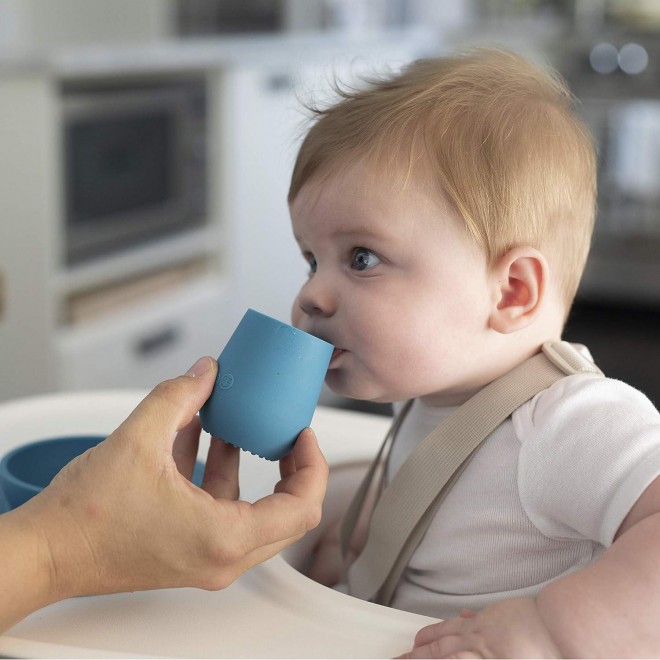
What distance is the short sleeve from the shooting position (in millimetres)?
639

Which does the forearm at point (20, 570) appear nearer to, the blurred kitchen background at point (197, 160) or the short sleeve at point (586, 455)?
the short sleeve at point (586, 455)

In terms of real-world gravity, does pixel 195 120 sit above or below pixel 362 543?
above

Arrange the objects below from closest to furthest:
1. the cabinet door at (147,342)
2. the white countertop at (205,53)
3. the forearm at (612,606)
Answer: the forearm at (612,606) < the white countertop at (205,53) < the cabinet door at (147,342)

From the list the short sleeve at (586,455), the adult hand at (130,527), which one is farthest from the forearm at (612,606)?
the adult hand at (130,527)

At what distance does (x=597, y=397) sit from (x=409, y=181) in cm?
21

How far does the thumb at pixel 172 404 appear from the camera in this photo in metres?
0.61

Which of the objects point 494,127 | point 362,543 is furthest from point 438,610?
point 494,127

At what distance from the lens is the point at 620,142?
11.2ft

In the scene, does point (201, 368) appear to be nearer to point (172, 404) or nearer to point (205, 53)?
point (172, 404)

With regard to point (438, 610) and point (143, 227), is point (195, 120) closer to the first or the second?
point (143, 227)

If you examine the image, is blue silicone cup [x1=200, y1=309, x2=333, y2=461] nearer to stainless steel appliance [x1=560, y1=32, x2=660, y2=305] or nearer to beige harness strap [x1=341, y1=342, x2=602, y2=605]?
beige harness strap [x1=341, y1=342, x2=602, y2=605]

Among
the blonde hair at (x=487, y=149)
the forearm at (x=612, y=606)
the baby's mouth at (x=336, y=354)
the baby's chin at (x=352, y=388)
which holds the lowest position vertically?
the forearm at (x=612, y=606)

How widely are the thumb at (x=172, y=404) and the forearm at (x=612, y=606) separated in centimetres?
25

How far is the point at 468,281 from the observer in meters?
0.77
